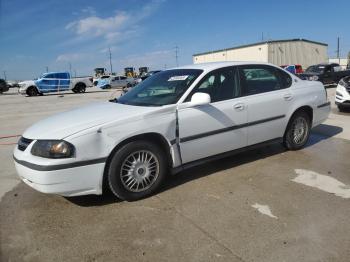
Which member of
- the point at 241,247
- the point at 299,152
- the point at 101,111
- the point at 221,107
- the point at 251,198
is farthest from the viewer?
the point at 299,152

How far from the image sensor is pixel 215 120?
15.2 feet

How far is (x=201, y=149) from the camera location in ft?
15.0

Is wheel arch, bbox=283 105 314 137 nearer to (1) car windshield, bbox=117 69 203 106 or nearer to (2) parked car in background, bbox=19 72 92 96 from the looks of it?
(1) car windshield, bbox=117 69 203 106

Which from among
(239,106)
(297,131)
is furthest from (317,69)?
(239,106)

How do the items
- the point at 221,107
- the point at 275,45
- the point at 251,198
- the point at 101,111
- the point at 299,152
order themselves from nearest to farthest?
the point at 251,198 < the point at 101,111 < the point at 221,107 < the point at 299,152 < the point at 275,45

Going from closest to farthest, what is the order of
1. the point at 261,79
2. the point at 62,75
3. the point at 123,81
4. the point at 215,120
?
the point at 215,120
the point at 261,79
the point at 62,75
the point at 123,81

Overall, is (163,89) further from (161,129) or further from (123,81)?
(123,81)

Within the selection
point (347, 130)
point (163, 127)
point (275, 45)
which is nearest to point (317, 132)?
point (347, 130)

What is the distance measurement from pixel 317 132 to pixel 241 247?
5.14 metres

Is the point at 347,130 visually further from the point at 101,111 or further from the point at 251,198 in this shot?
the point at 101,111

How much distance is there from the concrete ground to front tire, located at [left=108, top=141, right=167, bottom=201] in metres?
0.14

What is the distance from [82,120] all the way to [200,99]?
1.39 m

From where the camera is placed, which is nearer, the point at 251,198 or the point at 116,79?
the point at 251,198

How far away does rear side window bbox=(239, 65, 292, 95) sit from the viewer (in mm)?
5147
